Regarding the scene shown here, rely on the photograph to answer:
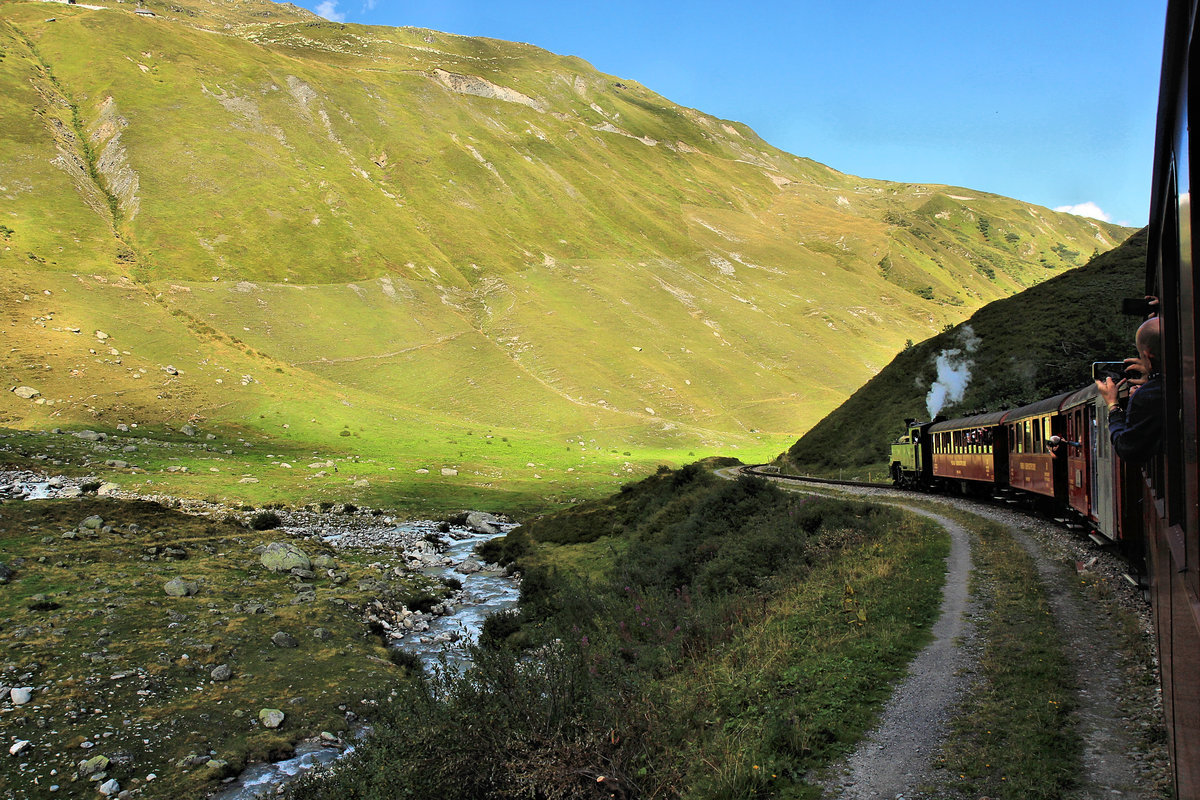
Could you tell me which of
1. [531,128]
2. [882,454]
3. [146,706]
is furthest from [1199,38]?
[531,128]

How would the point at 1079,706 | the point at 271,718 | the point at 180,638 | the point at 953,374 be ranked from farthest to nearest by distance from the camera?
the point at 953,374 < the point at 180,638 < the point at 271,718 < the point at 1079,706

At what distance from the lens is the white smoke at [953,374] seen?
5133 centimetres

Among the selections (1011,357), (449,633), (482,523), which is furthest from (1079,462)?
(1011,357)

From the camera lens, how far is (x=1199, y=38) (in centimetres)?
232

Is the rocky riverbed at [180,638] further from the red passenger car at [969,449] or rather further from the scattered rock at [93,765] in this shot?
the red passenger car at [969,449]

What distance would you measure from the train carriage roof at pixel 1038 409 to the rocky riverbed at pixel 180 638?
18.9 m

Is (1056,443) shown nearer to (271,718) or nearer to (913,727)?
(913,727)

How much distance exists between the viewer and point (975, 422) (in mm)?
27688

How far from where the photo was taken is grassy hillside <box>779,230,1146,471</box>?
45.4m

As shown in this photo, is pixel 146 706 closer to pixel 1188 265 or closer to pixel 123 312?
pixel 1188 265

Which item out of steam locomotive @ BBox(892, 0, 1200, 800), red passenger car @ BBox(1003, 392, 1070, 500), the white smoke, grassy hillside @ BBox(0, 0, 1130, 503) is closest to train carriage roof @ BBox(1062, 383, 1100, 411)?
red passenger car @ BBox(1003, 392, 1070, 500)

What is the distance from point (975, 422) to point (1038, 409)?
7.68 metres

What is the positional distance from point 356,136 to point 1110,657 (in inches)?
6152

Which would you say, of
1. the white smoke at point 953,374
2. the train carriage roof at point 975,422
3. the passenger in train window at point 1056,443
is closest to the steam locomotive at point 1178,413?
the passenger in train window at point 1056,443
